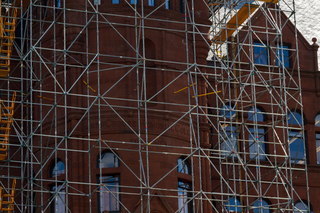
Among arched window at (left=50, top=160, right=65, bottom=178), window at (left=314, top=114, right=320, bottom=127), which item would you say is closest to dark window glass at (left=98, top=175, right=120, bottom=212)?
arched window at (left=50, top=160, right=65, bottom=178)

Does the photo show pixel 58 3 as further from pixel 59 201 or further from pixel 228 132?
pixel 228 132

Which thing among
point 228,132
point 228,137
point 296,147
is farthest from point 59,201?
point 296,147

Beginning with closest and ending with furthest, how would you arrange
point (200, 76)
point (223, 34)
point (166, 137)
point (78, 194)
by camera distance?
point (78, 194), point (166, 137), point (200, 76), point (223, 34)

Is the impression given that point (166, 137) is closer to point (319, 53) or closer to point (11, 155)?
point (11, 155)

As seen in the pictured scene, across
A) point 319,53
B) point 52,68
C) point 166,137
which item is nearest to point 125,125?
point 166,137

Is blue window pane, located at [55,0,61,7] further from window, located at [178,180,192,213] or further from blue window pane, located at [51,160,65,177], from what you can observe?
window, located at [178,180,192,213]

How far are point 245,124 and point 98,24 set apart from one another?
327 inches

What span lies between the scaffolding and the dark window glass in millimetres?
44

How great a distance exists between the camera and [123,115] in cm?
3953

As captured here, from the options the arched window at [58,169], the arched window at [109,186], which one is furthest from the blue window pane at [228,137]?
the arched window at [58,169]

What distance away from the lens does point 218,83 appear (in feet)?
148

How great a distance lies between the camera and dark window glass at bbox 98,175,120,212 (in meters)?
38.5

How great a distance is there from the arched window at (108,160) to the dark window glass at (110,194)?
0.56 meters

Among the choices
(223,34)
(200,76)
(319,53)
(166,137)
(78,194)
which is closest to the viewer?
(78,194)
